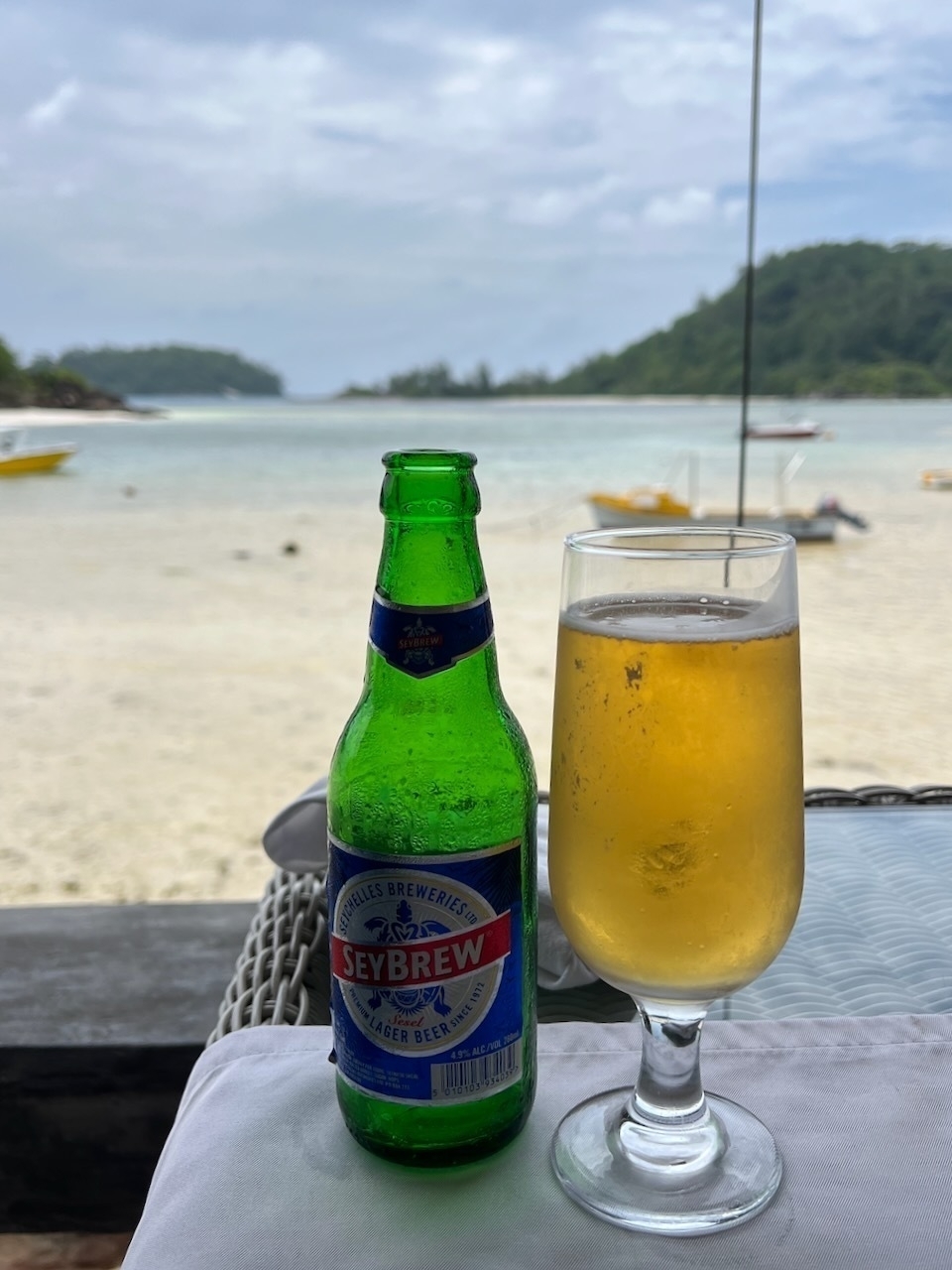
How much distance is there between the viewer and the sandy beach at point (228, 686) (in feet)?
11.4

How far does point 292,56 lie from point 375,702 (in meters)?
5.58

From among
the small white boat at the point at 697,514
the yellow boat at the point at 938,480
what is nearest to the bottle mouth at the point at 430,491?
the small white boat at the point at 697,514

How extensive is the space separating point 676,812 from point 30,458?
21.3 m

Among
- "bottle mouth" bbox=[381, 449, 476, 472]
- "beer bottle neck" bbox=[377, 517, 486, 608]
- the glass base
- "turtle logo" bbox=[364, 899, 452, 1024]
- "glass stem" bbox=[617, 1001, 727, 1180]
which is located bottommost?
the glass base

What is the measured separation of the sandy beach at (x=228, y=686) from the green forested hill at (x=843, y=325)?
1732 millimetres

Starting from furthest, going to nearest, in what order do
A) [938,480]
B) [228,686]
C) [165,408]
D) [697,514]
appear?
[165,408] → [938,480] → [697,514] → [228,686]

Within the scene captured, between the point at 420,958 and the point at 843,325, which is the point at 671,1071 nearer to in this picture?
the point at 420,958

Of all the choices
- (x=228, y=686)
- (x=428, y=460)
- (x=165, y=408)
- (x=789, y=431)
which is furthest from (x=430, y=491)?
(x=165, y=408)

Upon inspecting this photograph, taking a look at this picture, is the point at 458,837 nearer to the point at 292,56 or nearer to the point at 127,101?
the point at 292,56

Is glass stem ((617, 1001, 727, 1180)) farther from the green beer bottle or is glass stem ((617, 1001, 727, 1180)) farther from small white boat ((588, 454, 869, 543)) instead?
small white boat ((588, 454, 869, 543))

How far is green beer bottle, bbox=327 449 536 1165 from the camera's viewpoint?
510mm

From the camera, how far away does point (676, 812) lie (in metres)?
0.49

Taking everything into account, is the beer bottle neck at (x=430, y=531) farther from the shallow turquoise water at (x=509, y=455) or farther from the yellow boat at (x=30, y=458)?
the yellow boat at (x=30, y=458)

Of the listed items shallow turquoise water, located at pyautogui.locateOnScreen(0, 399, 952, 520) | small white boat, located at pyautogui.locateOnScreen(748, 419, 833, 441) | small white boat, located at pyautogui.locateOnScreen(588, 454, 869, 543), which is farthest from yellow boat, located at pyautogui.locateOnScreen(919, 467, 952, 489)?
small white boat, located at pyautogui.locateOnScreen(748, 419, 833, 441)
